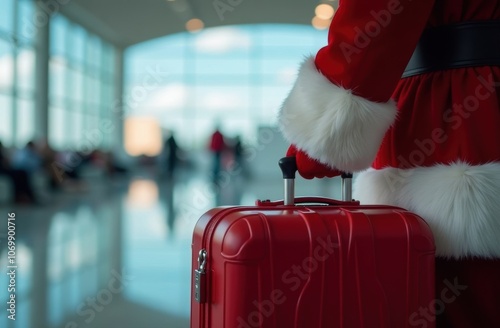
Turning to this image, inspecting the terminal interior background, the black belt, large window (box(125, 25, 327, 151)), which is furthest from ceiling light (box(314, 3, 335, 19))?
the black belt

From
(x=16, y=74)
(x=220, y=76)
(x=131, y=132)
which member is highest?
(x=220, y=76)

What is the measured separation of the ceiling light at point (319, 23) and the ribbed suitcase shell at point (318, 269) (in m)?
25.2

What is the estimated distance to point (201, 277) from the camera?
1.35 meters

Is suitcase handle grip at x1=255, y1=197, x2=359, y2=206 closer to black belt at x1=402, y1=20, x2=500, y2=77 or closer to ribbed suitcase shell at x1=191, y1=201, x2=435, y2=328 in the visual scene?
ribbed suitcase shell at x1=191, y1=201, x2=435, y2=328

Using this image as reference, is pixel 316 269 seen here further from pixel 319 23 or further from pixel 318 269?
pixel 319 23

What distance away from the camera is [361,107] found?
1321 mm

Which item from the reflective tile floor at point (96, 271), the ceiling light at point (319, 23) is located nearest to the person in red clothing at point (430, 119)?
the reflective tile floor at point (96, 271)

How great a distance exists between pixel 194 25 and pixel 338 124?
25913 millimetres

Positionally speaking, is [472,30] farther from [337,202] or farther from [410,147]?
[337,202]

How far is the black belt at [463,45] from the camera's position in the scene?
139cm

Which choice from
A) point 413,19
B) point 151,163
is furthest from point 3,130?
point 413,19

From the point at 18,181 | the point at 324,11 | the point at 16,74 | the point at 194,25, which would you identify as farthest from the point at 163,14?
the point at 18,181

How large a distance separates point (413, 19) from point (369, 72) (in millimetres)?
162

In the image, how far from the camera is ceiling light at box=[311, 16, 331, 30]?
25.9 m
